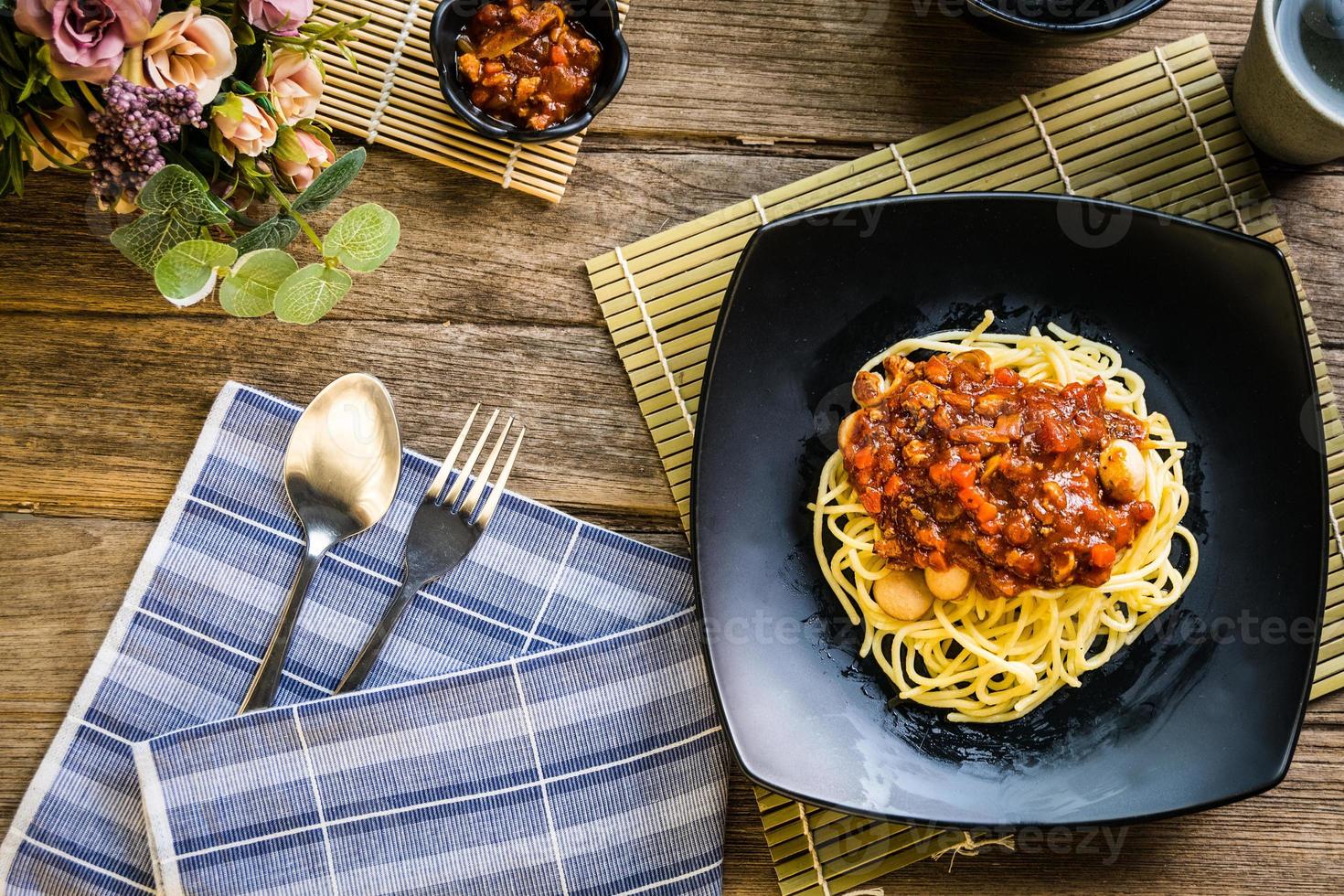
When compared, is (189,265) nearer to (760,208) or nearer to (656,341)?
(656,341)

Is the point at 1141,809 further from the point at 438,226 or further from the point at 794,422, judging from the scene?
the point at 438,226

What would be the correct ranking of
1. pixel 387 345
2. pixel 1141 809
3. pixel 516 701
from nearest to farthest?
pixel 1141 809, pixel 516 701, pixel 387 345

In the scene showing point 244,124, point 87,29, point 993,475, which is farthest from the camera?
point 993,475

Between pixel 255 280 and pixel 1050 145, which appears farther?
pixel 1050 145

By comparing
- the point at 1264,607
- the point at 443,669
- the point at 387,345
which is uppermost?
the point at 387,345

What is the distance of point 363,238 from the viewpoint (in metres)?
1.98

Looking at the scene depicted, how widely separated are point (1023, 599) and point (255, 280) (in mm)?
1855

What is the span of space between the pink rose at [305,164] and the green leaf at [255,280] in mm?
264

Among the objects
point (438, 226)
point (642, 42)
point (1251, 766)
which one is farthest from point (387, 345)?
point (1251, 766)

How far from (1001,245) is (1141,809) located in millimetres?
1333

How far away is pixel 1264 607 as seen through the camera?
7.91 ft

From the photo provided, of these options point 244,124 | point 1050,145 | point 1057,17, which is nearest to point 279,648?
point 244,124

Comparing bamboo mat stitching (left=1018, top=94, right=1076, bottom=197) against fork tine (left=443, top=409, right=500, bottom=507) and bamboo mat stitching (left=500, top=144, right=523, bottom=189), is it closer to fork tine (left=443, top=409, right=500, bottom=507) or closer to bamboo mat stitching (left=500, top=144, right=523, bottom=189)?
bamboo mat stitching (left=500, top=144, right=523, bottom=189)

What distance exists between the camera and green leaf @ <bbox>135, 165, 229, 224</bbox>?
5.73 feet
